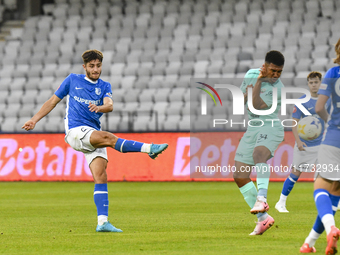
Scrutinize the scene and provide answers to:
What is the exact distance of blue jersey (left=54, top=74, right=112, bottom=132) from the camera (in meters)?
6.77

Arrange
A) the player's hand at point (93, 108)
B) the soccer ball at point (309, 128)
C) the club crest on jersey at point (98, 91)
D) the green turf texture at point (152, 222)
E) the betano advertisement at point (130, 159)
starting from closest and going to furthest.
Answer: the green turf texture at point (152, 222) < the player's hand at point (93, 108) < the club crest on jersey at point (98, 91) < the soccer ball at point (309, 128) < the betano advertisement at point (130, 159)

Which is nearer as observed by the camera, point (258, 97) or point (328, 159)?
point (328, 159)

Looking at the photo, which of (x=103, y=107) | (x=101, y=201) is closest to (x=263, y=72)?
(x=103, y=107)

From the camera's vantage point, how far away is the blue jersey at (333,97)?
4.73 meters

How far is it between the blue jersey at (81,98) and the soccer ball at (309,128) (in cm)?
390

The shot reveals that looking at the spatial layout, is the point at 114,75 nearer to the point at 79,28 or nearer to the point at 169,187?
the point at 79,28

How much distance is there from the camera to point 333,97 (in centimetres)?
484

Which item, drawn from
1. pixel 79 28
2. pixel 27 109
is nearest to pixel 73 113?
pixel 27 109

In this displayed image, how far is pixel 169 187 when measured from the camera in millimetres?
14367

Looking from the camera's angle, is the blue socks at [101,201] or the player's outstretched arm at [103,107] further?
the blue socks at [101,201]

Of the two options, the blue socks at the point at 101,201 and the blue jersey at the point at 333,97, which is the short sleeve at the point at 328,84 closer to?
the blue jersey at the point at 333,97

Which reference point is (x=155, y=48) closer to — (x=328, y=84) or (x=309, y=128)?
(x=309, y=128)

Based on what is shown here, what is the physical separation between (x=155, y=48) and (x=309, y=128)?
13.0 m

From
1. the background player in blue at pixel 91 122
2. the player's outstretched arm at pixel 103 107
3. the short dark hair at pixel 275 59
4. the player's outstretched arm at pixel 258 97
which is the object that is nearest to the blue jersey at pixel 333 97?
the short dark hair at pixel 275 59
